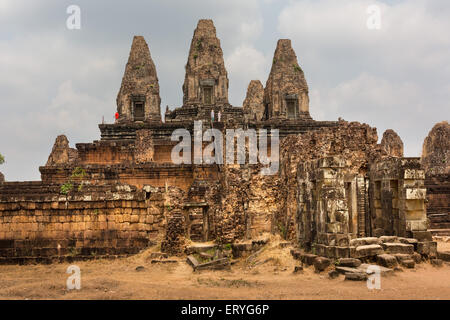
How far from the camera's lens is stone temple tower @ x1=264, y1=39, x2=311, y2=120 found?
32.2 metres

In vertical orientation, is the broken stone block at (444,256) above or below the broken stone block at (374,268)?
below

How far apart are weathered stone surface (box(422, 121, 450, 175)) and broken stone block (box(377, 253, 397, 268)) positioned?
68.5 feet

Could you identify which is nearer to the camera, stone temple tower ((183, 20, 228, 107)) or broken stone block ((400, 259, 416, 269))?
broken stone block ((400, 259, 416, 269))

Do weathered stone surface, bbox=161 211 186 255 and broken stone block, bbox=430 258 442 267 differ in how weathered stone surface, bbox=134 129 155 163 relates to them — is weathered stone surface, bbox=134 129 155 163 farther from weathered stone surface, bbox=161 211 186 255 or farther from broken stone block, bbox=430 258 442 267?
broken stone block, bbox=430 258 442 267

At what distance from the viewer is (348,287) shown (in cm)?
763

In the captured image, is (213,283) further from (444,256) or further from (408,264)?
(444,256)

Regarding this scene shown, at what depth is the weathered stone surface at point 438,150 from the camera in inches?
1101

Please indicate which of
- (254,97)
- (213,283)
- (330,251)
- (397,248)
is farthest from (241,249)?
(254,97)

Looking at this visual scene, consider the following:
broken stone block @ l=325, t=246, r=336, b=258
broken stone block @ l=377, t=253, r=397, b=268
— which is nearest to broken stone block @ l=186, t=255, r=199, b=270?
broken stone block @ l=325, t=246, r=336, b=258

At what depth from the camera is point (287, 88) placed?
3219 centimetres

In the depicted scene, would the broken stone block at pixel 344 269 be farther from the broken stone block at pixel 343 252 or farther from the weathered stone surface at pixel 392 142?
the weathered stone surface at pixel 392 142

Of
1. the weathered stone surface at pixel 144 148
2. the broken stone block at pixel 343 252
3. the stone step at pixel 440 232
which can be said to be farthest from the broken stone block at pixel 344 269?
the weathered stone surface at pixel 144 148

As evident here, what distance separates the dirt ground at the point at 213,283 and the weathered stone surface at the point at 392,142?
19.4 meters
